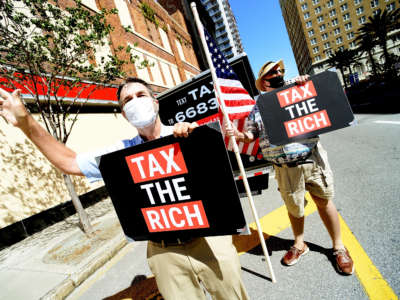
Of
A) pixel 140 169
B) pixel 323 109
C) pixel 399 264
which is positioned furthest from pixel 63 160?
pixel 399 264

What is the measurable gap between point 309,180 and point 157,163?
62.4 inches

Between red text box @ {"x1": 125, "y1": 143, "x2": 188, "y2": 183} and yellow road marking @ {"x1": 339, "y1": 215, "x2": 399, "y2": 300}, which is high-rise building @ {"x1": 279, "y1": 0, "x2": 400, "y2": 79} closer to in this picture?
yellow road marking @ {"x1": 339, "y1": 215, "x2": 399, "y2": 300}

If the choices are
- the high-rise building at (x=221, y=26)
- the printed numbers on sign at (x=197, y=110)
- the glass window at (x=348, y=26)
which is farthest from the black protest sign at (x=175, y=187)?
the high-rise building at (x=221, y=26)

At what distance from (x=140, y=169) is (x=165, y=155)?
9.4 inches

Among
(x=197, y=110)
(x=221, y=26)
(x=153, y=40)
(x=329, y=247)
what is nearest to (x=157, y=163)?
(x=329, y=247)

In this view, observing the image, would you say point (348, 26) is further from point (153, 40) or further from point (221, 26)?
point (153, 40)

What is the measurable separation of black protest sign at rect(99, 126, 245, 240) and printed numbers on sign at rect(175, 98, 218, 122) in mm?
3355

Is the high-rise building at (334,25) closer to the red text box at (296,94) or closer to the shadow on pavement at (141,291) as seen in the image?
the red text box at (296,94)

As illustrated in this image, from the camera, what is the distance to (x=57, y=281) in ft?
11.5

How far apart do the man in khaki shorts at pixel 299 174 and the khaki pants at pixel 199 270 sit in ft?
3.40

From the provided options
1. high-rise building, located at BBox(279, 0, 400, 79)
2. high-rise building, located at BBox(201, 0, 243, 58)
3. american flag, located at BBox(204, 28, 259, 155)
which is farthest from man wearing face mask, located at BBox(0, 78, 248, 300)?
high-rise building, located at BBox(201, 0, 243, 58)

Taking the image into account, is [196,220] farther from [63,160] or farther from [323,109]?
[323,109]

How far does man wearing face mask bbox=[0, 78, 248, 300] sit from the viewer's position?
139 cm

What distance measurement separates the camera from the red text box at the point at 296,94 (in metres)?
2.14
